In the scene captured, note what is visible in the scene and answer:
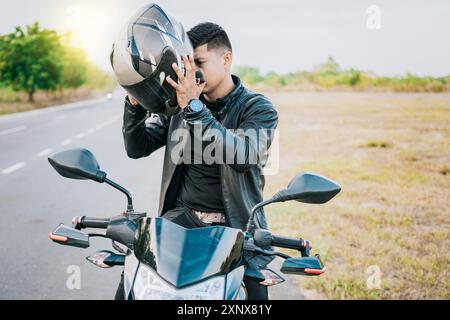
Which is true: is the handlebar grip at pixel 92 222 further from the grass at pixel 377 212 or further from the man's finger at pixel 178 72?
the grass at pixel 377 212

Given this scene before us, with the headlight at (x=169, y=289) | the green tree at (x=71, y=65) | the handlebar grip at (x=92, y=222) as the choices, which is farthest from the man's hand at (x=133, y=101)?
the green tree at (x=71, y=65)

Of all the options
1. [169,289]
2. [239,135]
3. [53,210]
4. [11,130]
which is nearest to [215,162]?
[239,135]

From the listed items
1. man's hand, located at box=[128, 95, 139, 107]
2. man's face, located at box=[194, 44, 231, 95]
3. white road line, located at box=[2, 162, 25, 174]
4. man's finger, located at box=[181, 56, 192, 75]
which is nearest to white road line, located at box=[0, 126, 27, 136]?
white road line, located at box=[2, 162, 25, 174]

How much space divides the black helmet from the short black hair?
0.27m

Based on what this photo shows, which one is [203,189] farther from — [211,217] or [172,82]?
[172,82]

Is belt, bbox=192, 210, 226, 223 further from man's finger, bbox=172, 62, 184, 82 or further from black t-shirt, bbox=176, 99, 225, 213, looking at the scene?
man's finger, bbox=172, 62, 184, 82

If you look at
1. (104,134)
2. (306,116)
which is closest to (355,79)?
(306,116)

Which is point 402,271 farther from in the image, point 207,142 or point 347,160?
point 347,160

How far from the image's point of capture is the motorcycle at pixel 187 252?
5.44 feet

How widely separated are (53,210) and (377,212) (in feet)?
14.1

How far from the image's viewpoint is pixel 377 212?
679cm

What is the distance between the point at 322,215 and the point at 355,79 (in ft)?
104

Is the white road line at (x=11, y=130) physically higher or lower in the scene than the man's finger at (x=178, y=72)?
lower
